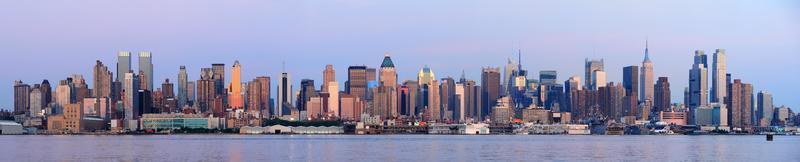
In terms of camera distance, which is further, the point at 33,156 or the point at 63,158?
the point at 33,156

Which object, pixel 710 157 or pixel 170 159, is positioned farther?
pixel 710 157

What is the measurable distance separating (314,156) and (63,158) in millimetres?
16192

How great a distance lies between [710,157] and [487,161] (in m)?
17.3

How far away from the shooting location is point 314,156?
87.8m

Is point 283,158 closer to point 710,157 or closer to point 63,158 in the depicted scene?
point 63,158

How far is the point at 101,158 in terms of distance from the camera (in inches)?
3164

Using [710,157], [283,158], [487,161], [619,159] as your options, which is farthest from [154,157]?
[710,157]

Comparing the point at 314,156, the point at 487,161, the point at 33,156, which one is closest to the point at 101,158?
the point at 33,156

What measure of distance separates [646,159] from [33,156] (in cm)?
3957

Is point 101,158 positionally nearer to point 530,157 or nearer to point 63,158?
point 63,158

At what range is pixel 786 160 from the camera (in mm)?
84000

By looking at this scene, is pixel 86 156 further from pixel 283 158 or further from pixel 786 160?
pixel 786 160

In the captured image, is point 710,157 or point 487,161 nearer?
point 487,161

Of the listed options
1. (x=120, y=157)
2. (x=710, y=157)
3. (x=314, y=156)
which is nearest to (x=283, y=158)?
(x=314, y=156)
